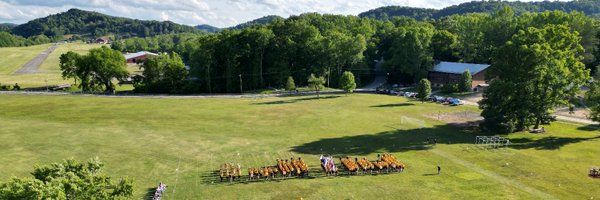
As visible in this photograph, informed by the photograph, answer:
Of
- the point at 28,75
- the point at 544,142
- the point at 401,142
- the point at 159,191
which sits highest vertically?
the point at 28,75

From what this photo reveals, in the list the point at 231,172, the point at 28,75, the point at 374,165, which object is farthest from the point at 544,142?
the point at 28,75

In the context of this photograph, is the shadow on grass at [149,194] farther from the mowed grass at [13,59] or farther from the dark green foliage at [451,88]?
the mowed grass at [13,59]

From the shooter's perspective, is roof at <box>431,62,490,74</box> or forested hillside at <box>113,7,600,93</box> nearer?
roof at <box>431,62,490,74</box>

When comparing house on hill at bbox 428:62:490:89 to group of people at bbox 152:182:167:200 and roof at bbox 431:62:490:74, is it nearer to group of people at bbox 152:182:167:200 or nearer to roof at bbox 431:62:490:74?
roof at bbox 431:62:490:74

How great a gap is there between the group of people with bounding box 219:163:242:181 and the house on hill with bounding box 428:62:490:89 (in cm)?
6828

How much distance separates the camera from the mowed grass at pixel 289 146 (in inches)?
1451

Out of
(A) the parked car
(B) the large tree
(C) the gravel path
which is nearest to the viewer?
(B) the large tree

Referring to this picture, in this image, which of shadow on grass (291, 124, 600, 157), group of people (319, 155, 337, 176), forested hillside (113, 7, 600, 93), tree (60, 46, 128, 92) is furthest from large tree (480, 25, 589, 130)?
tree (60, 46, 128, 92)

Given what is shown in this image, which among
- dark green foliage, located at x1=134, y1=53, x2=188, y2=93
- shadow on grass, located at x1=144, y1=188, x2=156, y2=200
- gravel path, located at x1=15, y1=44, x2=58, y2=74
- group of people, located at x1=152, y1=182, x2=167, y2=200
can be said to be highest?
gravel path, located at x1=15, y1=44, x2=58, y2=74

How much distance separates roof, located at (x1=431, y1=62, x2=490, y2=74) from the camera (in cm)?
9425

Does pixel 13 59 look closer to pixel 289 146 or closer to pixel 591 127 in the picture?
pixel 289 146

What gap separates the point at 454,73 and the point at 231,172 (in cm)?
7227

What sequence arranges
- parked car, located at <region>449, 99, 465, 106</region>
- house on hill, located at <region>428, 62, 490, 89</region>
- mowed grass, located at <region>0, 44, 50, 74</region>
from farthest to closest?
mowed grass, located at <region>0, 44, 50, 74</region> < house on hill, located at <region>428, 62, 490, 89</region> < parked car, located at <region>449, 99, 465, 106</region>

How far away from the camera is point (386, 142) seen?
169 feet
